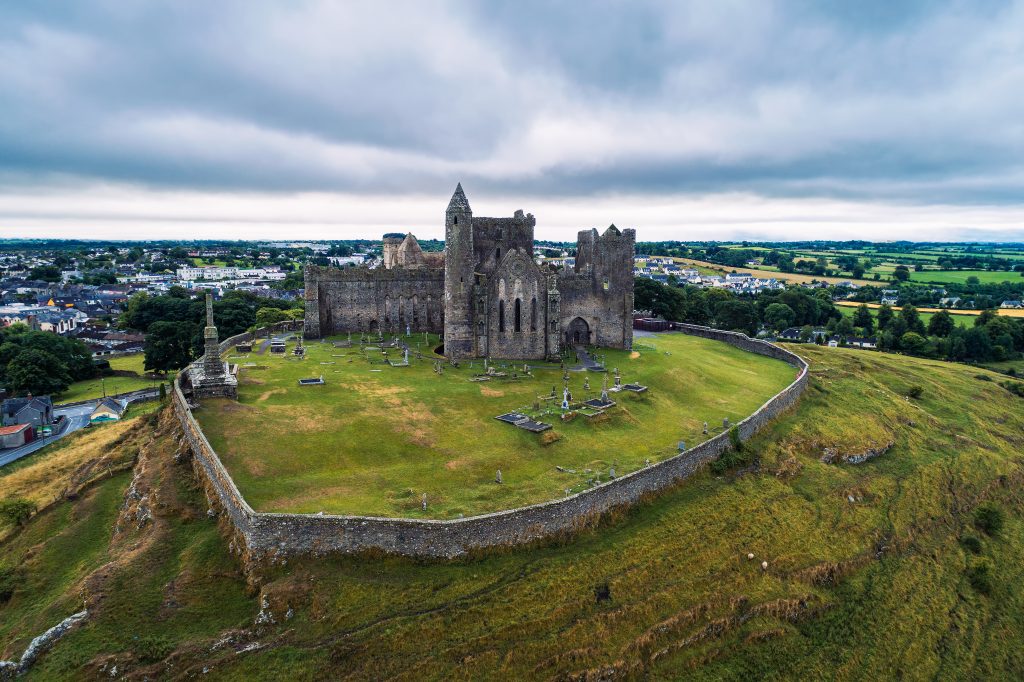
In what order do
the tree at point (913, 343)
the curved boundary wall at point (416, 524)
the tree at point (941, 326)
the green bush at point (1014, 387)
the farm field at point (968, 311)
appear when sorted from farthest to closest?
1. the farm field at point (968, 311)
2. the tree at point (941, 326)
3. the tree at point (913, 343)
4. the green bush at point (1014, 387)
5. the curved boundary wall at point (416, 524)

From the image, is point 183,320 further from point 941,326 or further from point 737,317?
point 941,326

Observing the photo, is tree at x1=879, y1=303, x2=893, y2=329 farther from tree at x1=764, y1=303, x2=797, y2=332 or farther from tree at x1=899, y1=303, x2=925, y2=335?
tree at x1=764, y1=303, x2=797, y2=332

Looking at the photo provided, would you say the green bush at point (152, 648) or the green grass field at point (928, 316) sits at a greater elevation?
the green grass field at point (928, 316)

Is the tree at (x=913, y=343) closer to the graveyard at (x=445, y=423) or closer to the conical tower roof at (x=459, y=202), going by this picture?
the graveyard at (x=445, y=423)

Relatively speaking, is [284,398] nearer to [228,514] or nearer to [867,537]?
[228,514]

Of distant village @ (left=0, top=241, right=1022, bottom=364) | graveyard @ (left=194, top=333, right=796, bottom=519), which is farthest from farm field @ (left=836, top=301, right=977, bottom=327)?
graveyard @ (left=194, top=333, right=796, bottom=519)

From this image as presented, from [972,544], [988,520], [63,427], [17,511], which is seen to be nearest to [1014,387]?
[988,520]

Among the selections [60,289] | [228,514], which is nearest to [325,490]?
[228,514]

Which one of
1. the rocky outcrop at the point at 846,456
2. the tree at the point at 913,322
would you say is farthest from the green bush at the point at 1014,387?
the rocky outcrop at the point at 846,456
